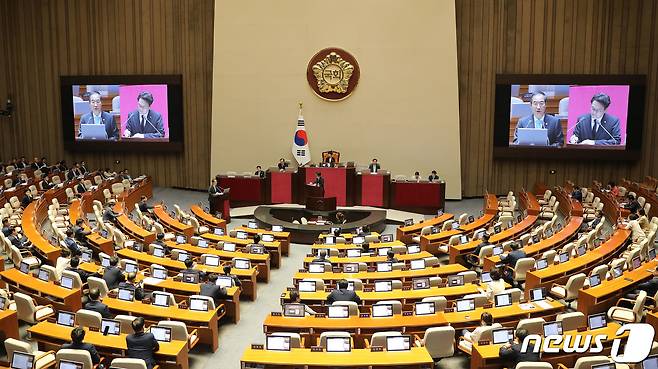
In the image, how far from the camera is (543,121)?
2398cm

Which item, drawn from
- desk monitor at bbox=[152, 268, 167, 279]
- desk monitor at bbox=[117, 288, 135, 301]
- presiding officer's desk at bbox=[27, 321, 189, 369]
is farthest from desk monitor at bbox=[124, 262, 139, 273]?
presiding officer's desk at bbox=[27, 321, 189, 369]

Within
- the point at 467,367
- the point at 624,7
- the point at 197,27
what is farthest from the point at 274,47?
the point at 467,367

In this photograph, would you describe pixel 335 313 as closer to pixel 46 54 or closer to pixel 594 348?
pixel 594 348

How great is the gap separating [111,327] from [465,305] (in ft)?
18.5

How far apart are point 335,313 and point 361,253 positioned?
4925 millimetres

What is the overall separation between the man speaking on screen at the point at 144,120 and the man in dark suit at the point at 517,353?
20757 mm

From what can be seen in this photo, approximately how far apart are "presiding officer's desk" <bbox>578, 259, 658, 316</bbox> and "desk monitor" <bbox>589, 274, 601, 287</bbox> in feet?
0.28

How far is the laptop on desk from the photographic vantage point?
2400 centimetres

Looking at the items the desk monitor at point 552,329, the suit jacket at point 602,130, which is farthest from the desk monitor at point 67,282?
the suit jacket at point 602,130

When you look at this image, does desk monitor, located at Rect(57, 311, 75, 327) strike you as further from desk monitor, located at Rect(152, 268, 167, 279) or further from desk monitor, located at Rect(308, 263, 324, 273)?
desk monitor, located at Rect(308, 263, 324, 273)

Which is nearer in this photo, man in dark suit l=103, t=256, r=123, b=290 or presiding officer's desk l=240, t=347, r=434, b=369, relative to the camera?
presiding officer's desk l=240, t=347, r=434, b=369

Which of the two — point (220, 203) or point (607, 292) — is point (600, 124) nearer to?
point (607, 292)

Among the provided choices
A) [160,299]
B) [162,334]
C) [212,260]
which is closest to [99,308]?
[160,299]

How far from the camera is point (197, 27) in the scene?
25953mm
